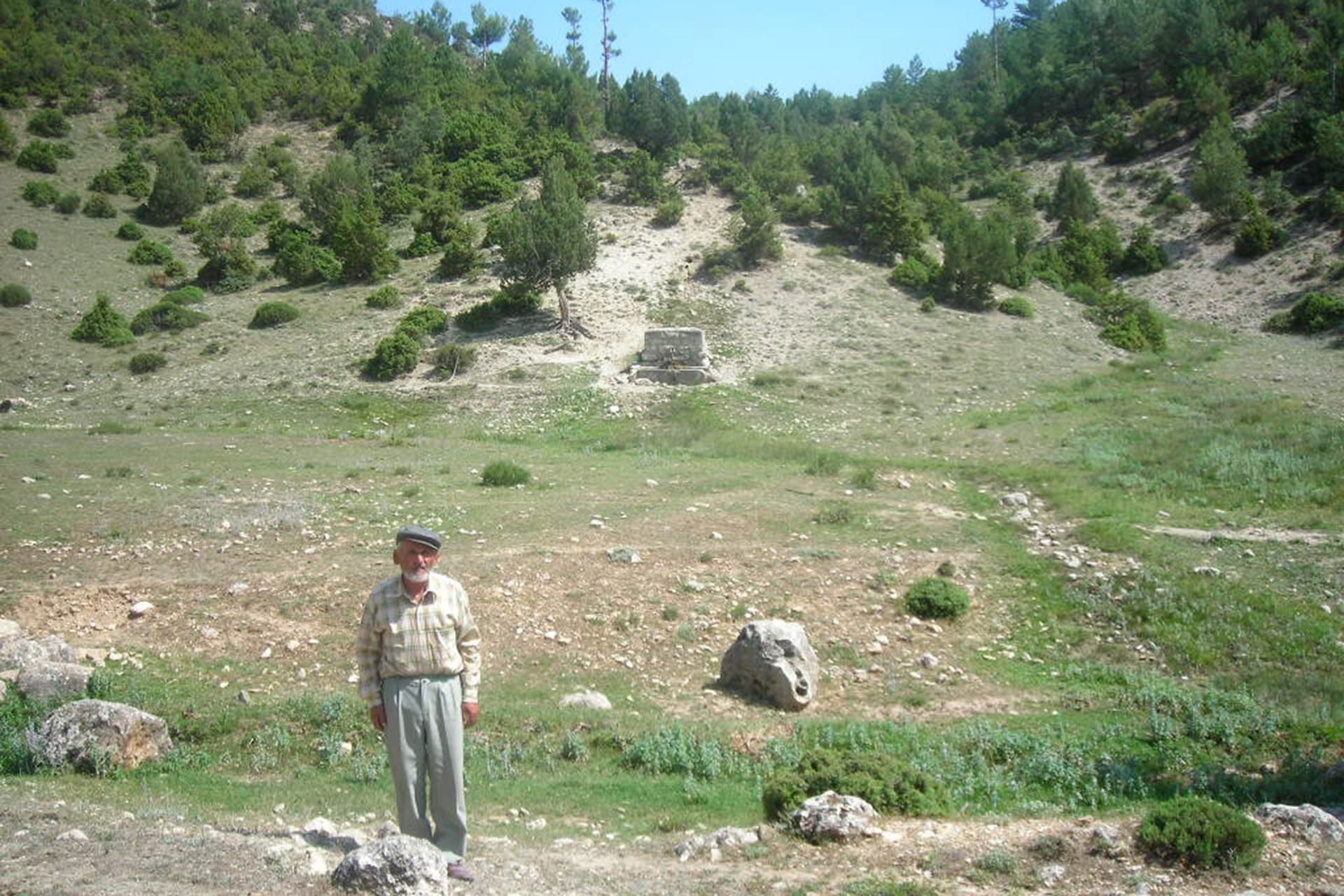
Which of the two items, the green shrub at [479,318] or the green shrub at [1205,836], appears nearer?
the green shrub at [1205,836]

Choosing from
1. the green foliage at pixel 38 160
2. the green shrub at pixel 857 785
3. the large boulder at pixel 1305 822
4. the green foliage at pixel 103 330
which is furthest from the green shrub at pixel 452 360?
the green foliage at pixel 38 160

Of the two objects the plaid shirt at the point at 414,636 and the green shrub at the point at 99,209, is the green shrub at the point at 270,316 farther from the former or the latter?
the plaid shirt at the point at 414,636

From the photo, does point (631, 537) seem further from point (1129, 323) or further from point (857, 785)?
point (1129, 323)

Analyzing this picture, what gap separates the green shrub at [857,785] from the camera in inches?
263

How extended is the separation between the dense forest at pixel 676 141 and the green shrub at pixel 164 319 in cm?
480

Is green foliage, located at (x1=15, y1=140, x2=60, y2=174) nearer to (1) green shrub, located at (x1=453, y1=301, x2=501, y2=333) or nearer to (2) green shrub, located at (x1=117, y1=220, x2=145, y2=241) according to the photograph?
(2) green shrub, located at (x1=117, y1=220, x2=145, y2=241)

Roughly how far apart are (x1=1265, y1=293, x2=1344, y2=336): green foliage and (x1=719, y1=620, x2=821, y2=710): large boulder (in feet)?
116

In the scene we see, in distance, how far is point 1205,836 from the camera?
5562 mm

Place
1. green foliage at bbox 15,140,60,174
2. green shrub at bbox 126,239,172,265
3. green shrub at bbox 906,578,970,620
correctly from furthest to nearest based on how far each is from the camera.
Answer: green foliage at bbox 15,140,60,174, green shrub at bbox 126,239,172,265, green shrub at bbox 906,578,970,620

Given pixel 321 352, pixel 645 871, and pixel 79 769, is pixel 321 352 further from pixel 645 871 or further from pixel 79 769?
pixel 645 871

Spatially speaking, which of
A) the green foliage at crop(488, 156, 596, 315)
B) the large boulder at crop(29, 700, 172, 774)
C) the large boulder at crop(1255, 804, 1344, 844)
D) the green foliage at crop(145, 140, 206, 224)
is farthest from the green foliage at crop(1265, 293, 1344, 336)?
the green foliage at crop(145, 140, 206, 224)

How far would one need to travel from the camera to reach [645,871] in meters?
5.75

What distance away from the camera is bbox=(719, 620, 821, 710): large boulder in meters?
9.93

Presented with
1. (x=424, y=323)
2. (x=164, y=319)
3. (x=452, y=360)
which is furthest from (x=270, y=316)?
(x=452, y=360)
